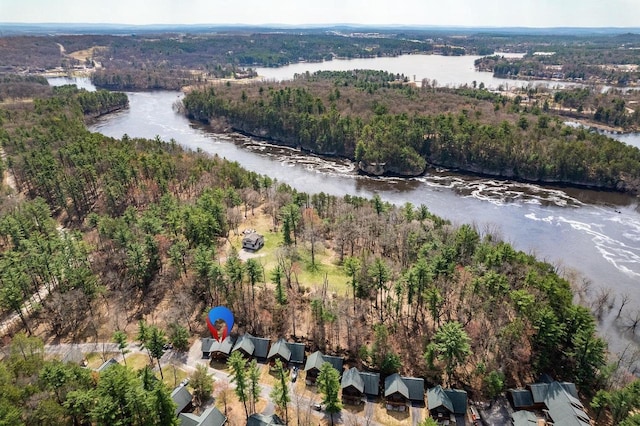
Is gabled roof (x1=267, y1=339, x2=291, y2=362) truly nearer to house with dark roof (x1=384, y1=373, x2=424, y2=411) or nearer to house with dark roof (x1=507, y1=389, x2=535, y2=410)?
house with dark roof (x1=384, y1=373, x2=424, y2=411)

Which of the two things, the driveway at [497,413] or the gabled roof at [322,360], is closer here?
the driveway at [497,413]

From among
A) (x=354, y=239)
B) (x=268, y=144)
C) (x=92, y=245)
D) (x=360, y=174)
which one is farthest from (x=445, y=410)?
(x=268, y=144)

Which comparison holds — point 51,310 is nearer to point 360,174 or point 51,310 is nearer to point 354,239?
point 354,239

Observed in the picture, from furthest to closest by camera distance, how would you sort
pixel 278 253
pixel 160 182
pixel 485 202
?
pixel 485 202
pixel 160 182
pixel 278 253

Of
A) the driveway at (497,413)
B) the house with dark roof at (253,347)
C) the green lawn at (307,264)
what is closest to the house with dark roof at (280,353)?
the house with dark roof at (253,347)

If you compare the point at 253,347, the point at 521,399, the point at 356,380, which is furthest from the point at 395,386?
the point at 253,347

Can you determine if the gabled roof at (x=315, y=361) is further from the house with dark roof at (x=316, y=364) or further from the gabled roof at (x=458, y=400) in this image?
the gabled roof at (x=458, y=400)

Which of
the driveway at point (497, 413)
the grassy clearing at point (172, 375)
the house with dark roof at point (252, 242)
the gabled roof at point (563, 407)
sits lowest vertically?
the grassy clearing at point (172, 375)

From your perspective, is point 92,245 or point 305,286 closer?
point 305,286
